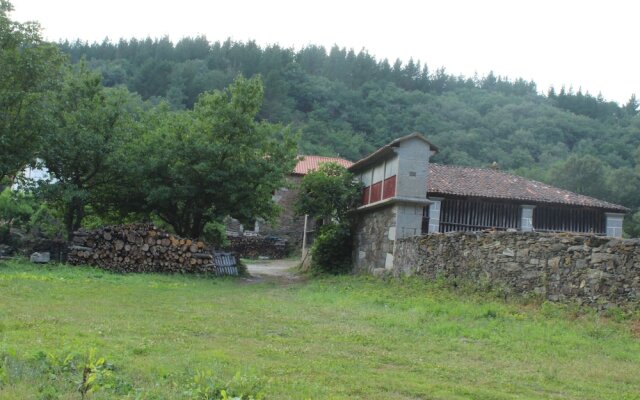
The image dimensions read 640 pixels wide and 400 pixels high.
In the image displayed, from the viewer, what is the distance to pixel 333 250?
24.7 meters

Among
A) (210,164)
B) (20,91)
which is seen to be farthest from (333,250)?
(20,91)

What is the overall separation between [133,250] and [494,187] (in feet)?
49.9

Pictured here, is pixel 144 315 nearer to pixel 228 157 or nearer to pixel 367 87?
pixel 228 157

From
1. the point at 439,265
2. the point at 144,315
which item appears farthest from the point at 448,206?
the point at 144,315

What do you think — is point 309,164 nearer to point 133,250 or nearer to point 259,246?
point 259,246

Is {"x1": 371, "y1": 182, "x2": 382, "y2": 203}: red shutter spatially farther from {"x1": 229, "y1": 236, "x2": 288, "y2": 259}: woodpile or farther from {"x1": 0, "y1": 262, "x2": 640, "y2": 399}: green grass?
{"x1": 229, "y1": 236, "x2": 288, "y2": 259}: woodpile

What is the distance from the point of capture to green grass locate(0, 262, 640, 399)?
16.8 ft

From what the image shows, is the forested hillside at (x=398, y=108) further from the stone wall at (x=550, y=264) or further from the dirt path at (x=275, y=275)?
the stone wall at (x=550, y=264)

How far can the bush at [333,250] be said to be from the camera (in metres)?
24.4

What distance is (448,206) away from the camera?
2384 cm

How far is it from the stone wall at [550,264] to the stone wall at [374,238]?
190 inches

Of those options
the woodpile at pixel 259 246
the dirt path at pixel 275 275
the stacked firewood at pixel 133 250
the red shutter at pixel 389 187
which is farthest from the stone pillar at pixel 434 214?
the woodpile at pixel 259 246

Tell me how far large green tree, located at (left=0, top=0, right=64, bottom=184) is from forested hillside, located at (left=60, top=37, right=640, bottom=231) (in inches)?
1543

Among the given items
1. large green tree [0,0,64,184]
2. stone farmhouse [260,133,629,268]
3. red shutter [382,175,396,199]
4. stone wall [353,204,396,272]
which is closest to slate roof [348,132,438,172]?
stone farmhouse [260,133,629,268]
